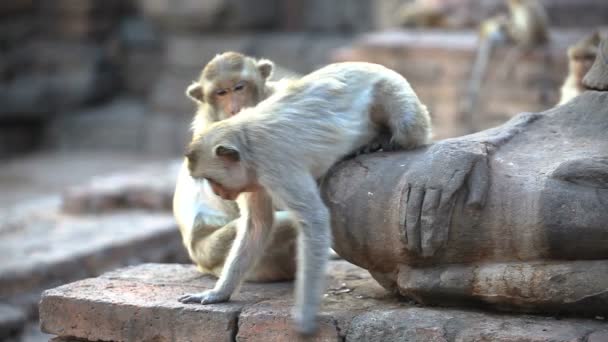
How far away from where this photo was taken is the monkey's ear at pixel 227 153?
487cm

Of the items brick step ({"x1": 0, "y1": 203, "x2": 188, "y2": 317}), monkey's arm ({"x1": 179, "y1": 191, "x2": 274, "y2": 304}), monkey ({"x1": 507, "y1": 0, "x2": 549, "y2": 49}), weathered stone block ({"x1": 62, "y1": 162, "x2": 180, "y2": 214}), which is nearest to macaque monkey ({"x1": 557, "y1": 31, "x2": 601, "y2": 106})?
monkey's arm ({"x1": 179, "y1": 191, "x2": 274, "y2": 304})

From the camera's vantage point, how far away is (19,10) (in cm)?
1823

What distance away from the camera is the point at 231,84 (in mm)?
6156

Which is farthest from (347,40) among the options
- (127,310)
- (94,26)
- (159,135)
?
(127,310)

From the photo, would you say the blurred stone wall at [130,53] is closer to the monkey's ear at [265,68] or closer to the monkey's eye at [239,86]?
the monkey's ear at [265,68]

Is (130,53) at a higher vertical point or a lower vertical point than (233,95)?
lower

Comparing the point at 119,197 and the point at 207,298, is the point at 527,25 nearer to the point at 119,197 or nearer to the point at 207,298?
the point at 119,197

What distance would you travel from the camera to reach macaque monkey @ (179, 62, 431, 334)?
4.79 m

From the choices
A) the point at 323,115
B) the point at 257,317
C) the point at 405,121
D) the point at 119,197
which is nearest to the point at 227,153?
the point at 323,115

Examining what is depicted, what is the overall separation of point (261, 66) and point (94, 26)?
42.1ft

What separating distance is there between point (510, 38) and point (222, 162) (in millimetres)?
7844

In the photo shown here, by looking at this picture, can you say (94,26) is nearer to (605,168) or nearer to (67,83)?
(67,83)

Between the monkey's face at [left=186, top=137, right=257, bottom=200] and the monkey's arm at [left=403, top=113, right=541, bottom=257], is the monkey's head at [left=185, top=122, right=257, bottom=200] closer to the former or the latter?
the monkey's face at [left=186, top=137, right=257, bottom=200]

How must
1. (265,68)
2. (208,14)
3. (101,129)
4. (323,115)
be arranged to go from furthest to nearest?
(101,129)
(208,14)
(265,68)
(323,115)
